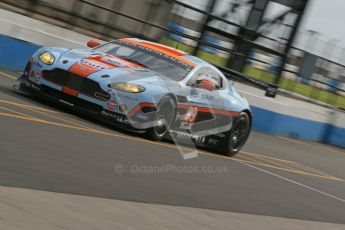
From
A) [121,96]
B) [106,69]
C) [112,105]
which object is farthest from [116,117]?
[106,69]

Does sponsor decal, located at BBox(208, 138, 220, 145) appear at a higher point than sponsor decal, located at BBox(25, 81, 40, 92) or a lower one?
lower

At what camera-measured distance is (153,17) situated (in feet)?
69.2

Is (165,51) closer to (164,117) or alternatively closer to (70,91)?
(164,117)

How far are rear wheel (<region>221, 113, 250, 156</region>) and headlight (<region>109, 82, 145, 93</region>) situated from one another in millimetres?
2382

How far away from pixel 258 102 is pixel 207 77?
7.80 metres

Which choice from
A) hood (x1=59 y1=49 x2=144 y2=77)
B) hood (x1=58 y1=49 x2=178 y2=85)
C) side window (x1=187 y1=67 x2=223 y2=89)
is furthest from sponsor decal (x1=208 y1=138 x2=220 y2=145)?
hood (x1=59 y1=49 x2=144 y2=77)

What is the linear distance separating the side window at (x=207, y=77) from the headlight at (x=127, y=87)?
3.95 ft

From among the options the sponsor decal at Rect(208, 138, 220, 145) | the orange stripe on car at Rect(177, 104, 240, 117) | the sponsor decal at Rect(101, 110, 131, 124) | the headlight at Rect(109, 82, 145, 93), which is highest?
the headlight at Rect(109, 82, 145, 93)

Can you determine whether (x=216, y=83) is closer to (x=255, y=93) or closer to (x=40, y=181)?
(x=40, y=181)

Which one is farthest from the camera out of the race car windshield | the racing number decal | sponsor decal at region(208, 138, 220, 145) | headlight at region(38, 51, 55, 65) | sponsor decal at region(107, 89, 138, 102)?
sponsor decal at region(208, 138, 220, 145)

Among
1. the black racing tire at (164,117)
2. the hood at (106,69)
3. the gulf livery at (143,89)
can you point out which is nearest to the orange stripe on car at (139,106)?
the gulf livery at (143,89)

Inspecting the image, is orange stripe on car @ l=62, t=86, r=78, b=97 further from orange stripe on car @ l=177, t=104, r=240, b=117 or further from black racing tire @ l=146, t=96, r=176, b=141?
orange stripe on car @ l=177, t=104, r=240, b=117

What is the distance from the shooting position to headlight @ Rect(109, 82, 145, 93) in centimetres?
1046

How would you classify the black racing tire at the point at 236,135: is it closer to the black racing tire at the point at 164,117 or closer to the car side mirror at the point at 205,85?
the car side mirror at the point at 205,85
